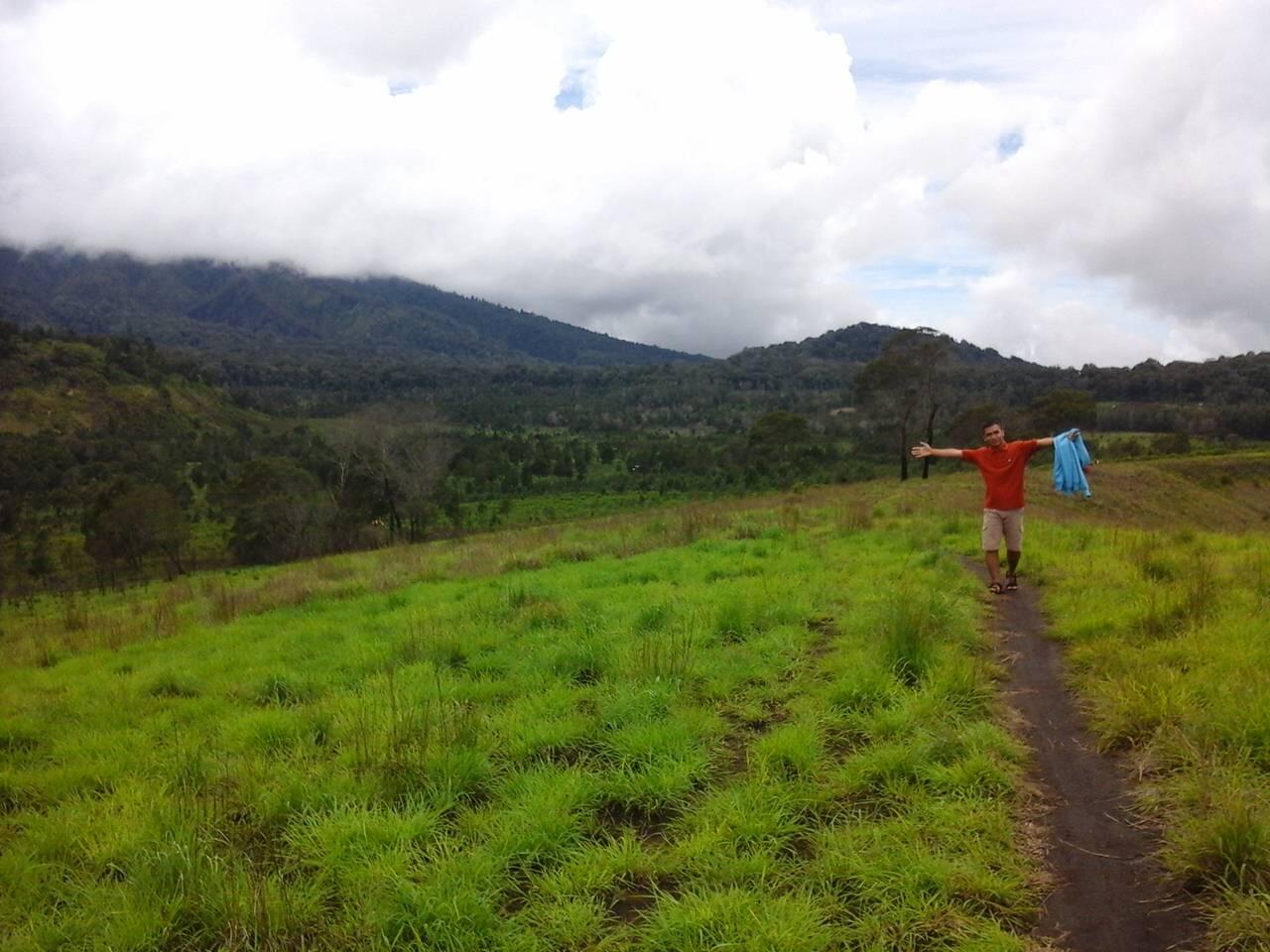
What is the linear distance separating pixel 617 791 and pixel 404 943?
1.48 m

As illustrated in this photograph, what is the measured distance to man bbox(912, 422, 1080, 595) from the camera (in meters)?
8.97

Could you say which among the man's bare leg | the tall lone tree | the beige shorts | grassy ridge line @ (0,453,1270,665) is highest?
the tall lone tree

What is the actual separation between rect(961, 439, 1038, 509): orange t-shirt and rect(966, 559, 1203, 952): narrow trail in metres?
3.78

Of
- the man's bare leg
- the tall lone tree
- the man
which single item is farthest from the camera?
the tall lone tree

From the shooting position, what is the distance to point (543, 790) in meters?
4.42

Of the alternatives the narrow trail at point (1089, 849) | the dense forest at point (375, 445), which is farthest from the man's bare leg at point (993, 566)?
the dense forest at point (375, 445)

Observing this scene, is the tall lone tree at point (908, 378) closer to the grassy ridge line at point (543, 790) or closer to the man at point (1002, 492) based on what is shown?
the man at point (1002, 492)

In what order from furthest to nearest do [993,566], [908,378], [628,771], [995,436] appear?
[908,378] → [995,436] → [993,566] → [628,771]

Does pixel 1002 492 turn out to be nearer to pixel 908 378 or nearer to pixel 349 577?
pixel 349 577

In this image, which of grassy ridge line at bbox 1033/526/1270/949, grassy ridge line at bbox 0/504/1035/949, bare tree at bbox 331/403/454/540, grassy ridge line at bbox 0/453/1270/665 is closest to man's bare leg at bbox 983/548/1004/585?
grassy ridge line at bbox 1033/526/1270/949

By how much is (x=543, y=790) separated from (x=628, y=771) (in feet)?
1.83

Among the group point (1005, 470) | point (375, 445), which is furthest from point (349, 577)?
point (375, 445)

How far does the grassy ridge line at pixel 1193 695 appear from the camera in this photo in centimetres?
332

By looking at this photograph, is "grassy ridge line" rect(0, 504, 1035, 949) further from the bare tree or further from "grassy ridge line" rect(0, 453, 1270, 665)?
the bare tree
